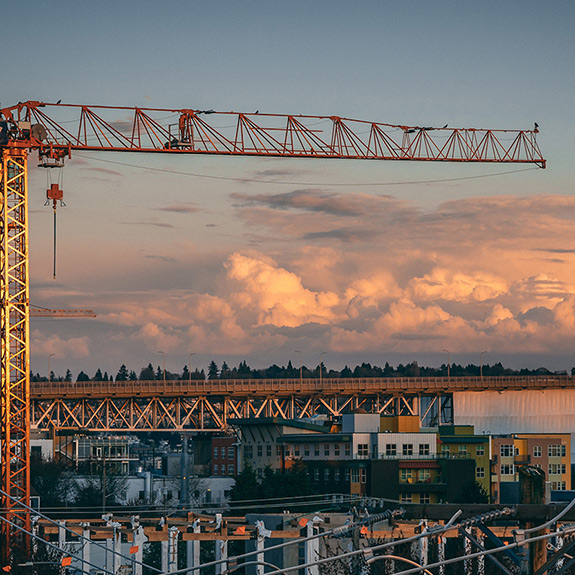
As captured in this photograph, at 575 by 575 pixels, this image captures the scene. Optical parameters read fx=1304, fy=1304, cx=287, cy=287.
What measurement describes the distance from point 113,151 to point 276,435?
38757 millimetres

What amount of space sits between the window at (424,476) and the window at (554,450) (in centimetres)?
3017

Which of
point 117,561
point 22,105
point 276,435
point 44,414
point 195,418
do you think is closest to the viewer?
point 117,561

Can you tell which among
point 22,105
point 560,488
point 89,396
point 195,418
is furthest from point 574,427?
point 22,105

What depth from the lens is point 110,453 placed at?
190500 mm

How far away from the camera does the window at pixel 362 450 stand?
4843 inches

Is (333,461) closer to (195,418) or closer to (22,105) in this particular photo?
(22,105)

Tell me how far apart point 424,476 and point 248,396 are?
55.0m

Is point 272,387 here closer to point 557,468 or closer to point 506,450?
point 557,468

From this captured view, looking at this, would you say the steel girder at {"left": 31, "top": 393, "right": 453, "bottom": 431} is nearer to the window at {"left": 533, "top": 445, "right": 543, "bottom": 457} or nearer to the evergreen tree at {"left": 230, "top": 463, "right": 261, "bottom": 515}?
the window at {"left": 533, "top": 445, "right": 543, "bottom": 457}

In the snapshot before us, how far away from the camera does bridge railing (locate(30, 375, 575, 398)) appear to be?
166 metres

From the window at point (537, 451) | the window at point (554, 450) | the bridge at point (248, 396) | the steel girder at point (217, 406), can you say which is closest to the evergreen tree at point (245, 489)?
the window at point (537, 451)

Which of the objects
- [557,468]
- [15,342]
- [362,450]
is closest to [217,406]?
[557,468]

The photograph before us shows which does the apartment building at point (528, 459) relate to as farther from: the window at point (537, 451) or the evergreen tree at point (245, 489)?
the evergreen tree at point (245, 489)

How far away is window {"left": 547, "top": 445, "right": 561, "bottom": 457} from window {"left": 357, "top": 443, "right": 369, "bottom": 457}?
96.4ft
